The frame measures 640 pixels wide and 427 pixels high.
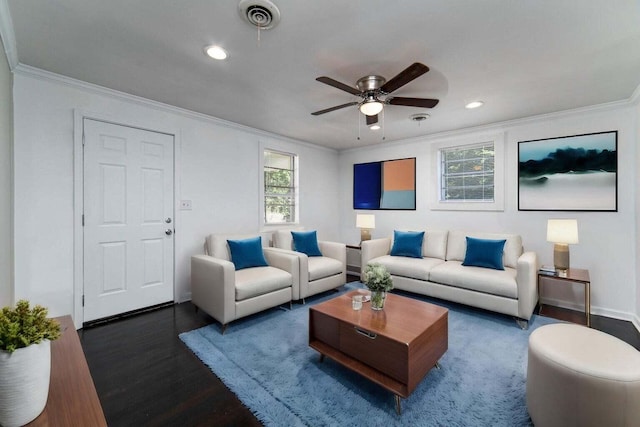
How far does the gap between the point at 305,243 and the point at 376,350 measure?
93.5 inches

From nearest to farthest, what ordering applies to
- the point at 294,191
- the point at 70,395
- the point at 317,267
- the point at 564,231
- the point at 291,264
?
1. the point at 70,395
2. the point at 564,231
3. the point at 291,264
4. the point at 317,267
5. the point at 294,191

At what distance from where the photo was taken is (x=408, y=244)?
4.08 metres

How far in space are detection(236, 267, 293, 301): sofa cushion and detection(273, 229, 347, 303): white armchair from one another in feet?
0.70

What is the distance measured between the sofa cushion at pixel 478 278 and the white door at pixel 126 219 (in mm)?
3330

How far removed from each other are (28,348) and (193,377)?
130cm

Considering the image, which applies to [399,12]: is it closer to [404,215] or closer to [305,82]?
[305,82]

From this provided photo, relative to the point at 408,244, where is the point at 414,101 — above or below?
above

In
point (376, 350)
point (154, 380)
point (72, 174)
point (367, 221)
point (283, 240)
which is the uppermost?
point (72, 174)

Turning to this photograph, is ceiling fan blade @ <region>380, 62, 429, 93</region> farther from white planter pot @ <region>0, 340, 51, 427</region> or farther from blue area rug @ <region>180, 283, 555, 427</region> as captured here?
white planter pot @ <region>0, 340, 51, 427</region>

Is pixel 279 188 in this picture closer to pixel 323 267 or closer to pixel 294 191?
pixel 294 191

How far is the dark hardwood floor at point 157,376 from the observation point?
1628mm

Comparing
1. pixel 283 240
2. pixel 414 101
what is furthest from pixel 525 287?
pixel 283 240

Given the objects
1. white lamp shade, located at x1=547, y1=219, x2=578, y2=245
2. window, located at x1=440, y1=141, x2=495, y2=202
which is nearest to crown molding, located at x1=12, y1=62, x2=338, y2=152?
window, located at x1=440, y1=141, x2=495, y2=202

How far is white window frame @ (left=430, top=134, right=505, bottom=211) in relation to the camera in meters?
3.83
